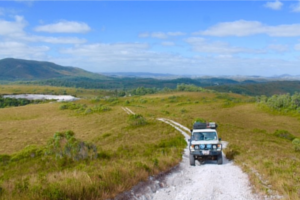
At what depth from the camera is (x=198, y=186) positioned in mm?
10859

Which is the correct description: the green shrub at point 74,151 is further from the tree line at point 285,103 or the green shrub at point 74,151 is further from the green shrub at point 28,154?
the tree line at point 285,103

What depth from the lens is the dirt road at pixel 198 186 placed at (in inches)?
375

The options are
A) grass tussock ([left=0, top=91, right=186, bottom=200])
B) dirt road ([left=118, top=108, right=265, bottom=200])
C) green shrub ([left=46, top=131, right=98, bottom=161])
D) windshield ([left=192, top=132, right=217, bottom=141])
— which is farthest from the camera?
green shrub ([left=46, top=131, right=98, bottom=161])

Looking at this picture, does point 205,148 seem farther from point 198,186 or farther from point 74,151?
point 74,151

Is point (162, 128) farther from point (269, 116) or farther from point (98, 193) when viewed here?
point (269, 116)

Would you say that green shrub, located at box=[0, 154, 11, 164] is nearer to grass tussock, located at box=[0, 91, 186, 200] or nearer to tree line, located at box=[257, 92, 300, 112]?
grass tussock, located at box=[0, 91, 186, 200]

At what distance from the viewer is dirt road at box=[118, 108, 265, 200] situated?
9.52 m

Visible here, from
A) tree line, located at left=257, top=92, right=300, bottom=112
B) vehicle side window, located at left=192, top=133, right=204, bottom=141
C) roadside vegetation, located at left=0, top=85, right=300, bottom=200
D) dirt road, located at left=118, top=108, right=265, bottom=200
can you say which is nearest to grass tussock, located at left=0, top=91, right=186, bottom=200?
roadside vegetation, located at left=0, top=85, right=300, bottom=200

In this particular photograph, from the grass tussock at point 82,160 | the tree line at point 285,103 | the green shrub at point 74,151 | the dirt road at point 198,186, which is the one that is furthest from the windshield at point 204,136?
the tree line at point 285,103

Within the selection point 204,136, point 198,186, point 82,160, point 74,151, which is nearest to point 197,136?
point 204,136

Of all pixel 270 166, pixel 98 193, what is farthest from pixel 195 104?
pixel 98 193

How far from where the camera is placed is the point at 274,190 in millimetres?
9766

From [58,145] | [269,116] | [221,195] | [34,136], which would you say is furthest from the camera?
[269,116]

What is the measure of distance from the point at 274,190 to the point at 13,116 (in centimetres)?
8289
